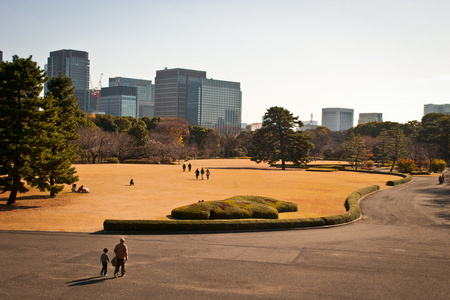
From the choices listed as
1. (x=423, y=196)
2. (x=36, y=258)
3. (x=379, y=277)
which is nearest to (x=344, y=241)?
(x=379, y=277)

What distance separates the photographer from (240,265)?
16.9 meters

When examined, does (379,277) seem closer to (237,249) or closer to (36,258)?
(237,249)

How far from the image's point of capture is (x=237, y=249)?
64.8 ft

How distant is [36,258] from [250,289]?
1086 centimetres

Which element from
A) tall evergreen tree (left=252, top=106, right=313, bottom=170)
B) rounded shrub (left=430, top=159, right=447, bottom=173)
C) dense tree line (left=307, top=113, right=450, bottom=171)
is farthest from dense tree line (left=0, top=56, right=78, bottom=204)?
rounded shrub (left=430, top=159, right=447, bottom=173)

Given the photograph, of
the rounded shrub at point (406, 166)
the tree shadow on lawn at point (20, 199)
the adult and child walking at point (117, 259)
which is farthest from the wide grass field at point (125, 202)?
the rounded shrub at point (406, 166)

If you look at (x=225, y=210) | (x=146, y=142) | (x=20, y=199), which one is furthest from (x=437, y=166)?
(x=20, y=199)

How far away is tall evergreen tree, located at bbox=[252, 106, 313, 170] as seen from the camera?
84938 mm

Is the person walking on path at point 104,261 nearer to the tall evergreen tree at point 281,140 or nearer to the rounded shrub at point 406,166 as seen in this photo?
the tall evergreen tree at point 281,140

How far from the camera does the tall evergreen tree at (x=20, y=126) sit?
30.4 metres

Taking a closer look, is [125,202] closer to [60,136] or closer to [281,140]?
[60,136]

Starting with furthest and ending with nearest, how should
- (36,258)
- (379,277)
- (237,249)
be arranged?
(237,249) < (36,258) < (379,277)

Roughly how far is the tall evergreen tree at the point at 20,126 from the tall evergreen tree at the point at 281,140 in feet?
199

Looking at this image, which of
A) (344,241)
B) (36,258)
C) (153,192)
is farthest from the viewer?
(153,192)
